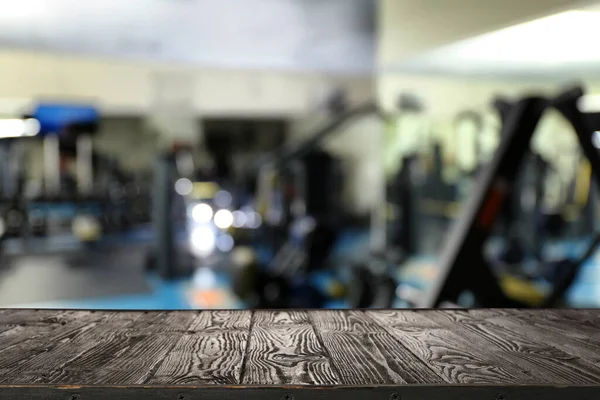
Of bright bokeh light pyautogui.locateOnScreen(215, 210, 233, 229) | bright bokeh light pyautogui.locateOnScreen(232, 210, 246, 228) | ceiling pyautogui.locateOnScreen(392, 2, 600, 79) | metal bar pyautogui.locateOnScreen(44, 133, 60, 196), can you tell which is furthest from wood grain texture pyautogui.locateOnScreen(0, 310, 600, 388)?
metal bar pyautogui.locateOnScreen(44, 133, 60, 196)

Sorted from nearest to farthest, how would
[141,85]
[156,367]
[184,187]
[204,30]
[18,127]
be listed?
[156,367] → [204,30] → [18,127] → [184,187] → [141,85]

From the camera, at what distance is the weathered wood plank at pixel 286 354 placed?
748 millimetres

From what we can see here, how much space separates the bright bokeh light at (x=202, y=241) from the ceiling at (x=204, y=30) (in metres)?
2.37

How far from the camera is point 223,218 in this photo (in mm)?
6418

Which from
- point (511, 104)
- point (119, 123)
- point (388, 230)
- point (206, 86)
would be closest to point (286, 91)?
point (206, 86)

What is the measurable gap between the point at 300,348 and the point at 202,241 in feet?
19.8

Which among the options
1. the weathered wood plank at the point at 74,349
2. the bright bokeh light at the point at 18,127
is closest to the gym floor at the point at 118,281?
the bright bokeh light at the point at 18,127

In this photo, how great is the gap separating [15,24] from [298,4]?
3.13 m

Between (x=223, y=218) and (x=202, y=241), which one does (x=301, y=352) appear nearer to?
(x=223, y=218)

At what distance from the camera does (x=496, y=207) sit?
2.20 m

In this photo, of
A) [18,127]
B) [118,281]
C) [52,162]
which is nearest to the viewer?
[118,281]

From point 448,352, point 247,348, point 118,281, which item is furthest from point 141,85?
point 448,352

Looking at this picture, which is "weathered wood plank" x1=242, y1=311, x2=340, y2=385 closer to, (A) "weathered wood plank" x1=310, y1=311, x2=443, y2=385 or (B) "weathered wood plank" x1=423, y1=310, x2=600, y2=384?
(A) "weathered wood plank" x1=310, y1=311, x2=443, y2=385

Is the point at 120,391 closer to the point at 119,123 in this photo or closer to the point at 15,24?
the point at 15,24
